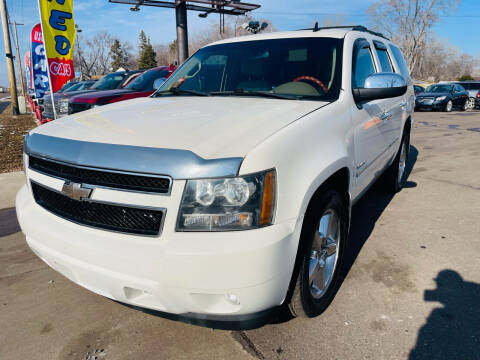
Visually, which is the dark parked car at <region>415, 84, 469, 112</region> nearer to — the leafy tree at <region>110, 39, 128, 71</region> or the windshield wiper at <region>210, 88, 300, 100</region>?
the windshield wiper at <region>210, 88, 300, 100</region>

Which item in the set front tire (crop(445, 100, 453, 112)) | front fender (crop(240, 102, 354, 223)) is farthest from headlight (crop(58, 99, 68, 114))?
front tire (crop(445, 100, 453, 112))

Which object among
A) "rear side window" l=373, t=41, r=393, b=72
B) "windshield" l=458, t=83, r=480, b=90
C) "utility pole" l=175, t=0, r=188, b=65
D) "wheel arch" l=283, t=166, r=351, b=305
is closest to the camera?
"wheel arch" l=283, t=166, r=351, b=305

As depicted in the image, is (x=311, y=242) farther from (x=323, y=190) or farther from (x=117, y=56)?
(x=117, y=56)

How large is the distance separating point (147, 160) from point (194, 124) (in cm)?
44

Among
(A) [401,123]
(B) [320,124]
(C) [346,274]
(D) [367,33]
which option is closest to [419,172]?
(A) [401,123]

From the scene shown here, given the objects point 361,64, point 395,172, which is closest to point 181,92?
point 361,64

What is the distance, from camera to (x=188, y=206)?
1.65 m

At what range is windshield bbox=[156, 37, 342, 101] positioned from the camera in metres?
2.78

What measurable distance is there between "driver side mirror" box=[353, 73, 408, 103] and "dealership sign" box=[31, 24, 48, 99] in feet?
42.5

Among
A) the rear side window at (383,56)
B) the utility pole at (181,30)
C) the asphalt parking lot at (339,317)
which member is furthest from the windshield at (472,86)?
the asphalt parking lot at (339,317)

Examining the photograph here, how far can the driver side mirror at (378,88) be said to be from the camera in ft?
8.76

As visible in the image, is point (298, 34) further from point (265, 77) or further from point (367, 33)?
point (367, 33)

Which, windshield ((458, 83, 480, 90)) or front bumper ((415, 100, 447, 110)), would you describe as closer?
front bumper ((415, 100, 447, 110))

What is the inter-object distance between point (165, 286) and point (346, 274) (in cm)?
171
